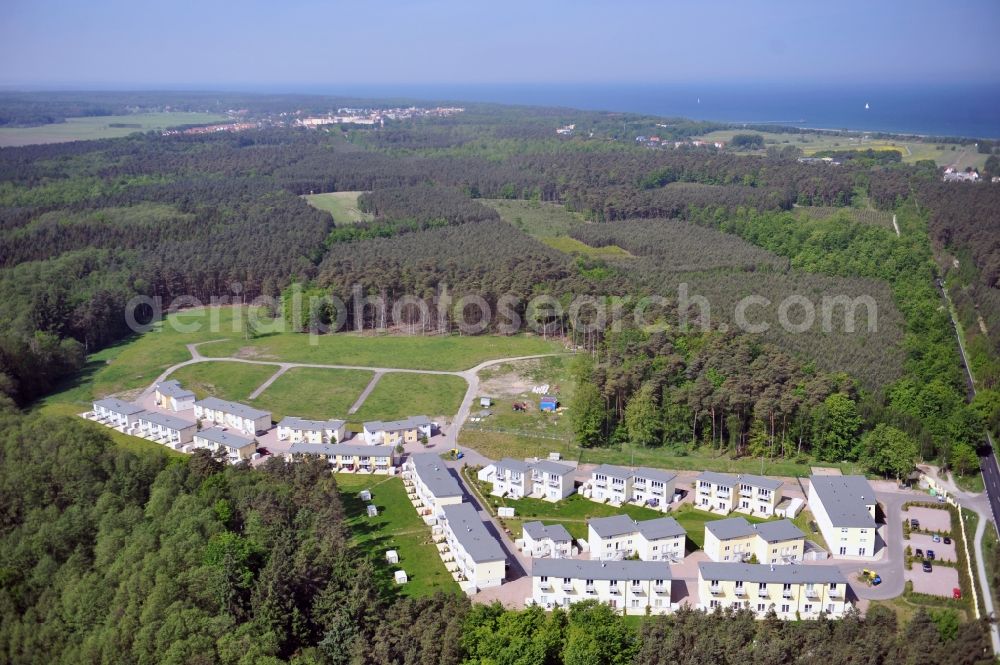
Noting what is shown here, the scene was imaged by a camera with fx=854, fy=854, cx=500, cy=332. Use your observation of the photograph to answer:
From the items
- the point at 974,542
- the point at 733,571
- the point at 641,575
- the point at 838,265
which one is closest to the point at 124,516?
the point at 641,575

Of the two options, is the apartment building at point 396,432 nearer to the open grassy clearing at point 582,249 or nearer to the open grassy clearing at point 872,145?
the open grassy clearing at point 582,249

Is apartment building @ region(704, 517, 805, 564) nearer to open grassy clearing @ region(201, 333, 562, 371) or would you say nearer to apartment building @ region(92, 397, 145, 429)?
open grassy clearing @ region(201, 333, 562, 371)

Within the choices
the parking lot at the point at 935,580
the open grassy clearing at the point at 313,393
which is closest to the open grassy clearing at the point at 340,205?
the open grassy clearing at the point at 313,393

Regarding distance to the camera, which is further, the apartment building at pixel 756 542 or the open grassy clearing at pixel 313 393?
the open grassy clearing at pixel 313 393

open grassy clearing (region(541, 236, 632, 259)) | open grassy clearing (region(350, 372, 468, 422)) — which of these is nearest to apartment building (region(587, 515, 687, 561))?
open grassy clearing (region(350, 372, 468, 422))

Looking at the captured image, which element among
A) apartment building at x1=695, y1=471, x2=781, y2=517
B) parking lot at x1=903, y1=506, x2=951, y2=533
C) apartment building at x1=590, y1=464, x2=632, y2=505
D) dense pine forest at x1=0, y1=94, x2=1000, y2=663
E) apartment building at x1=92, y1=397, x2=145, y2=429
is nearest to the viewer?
dense pine forest at x1=0, y1=94, x2=1000, y2=663

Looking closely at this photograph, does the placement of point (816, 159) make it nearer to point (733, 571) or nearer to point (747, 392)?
point (747, 392)

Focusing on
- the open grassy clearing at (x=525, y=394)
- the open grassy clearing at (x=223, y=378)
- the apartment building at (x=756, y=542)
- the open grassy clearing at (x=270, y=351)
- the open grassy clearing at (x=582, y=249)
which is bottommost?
the open grassy clearing at (x=270, y=351)
